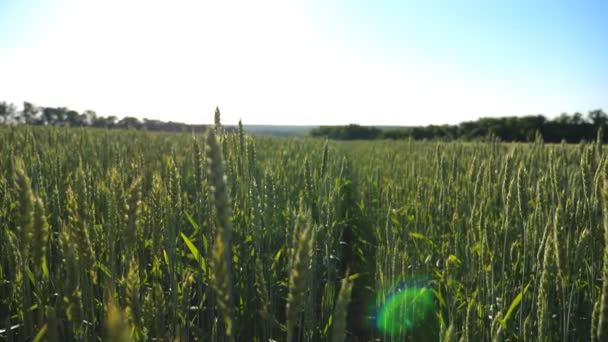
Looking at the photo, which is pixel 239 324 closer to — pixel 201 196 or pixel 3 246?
pixel 201 196

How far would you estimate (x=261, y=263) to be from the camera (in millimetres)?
1230

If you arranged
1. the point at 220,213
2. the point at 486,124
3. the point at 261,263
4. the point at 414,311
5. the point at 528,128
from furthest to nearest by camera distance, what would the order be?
the point at 486,124 → the point at 528,128 → the point at 414,311 → the point at 261,263 → the point at 220,213

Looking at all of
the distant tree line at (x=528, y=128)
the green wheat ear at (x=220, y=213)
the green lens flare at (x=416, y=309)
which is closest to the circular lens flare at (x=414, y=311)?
the green lens flare at (x=416, y=309)

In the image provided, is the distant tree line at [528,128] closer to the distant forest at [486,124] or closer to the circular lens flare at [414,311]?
the distant forest at [486,124]

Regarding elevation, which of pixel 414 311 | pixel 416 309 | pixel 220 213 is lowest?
pixel 416 309

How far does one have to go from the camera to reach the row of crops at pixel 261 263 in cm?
75

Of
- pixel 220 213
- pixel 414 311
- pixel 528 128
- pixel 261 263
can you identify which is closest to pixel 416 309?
pixel 414 311

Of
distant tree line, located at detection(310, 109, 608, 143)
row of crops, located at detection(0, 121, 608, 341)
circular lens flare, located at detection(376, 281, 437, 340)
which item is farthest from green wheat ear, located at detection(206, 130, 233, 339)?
distant tree line, located at detection(310, 109, 608, 143)

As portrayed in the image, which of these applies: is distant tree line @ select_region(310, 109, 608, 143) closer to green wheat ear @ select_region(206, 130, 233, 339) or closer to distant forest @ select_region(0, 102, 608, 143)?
distant forest @ select_region(0, 102, 608, 143)

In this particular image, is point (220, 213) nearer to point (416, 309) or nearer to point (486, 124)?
point (416, 309)

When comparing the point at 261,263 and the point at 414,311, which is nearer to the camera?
the point at 261,263

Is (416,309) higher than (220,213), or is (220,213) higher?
(220,213)

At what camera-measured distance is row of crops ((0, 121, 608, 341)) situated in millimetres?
749

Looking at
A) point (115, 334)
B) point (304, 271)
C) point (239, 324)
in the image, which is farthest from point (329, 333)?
point (115, 334)
